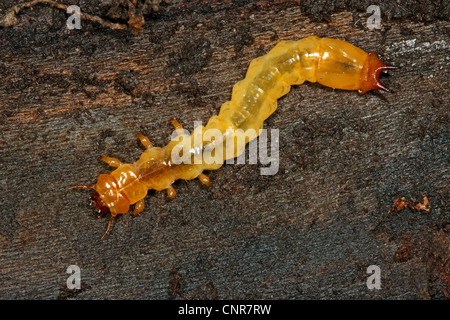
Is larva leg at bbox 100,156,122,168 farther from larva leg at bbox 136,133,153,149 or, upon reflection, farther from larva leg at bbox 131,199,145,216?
larva leg at bbox 131,199,145,216

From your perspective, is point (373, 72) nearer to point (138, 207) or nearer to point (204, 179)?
point (204, 179)

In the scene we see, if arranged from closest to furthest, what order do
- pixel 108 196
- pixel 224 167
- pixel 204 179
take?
pixel 108 196, pixel 204 179, pixel 224 167

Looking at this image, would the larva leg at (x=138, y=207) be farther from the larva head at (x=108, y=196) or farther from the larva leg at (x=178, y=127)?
the larva leg at (x=178, y=127)

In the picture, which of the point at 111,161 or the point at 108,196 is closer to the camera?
the point at 108,196

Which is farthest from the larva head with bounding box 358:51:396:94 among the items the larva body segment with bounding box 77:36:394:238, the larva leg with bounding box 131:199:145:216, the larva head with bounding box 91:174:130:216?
the larva head with bounding box 91:174:130:216

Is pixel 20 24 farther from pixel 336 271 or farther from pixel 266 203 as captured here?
pixel 336 271

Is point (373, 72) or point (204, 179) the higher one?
point (373, 72)

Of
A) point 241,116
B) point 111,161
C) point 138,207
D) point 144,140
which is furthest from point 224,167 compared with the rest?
point 111,161
